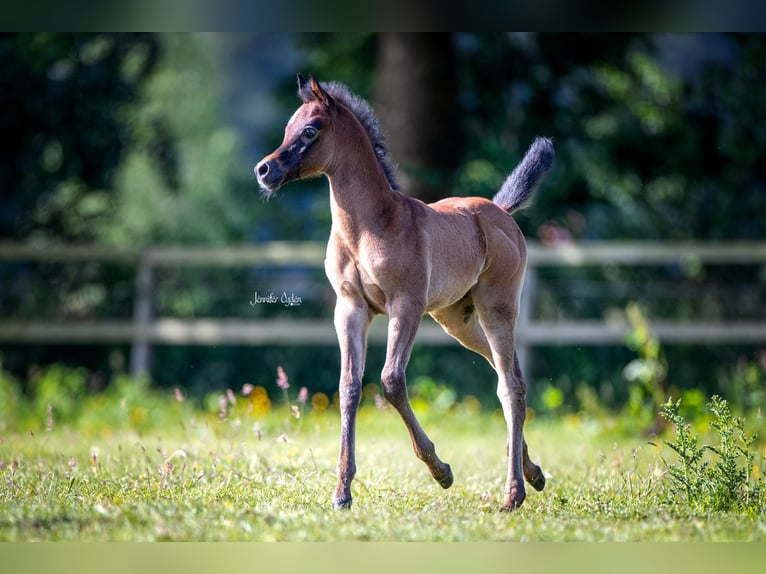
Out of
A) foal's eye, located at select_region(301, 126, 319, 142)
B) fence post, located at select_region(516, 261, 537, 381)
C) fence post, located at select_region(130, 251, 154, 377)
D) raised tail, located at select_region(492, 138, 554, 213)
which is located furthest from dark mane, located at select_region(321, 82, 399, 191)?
fence post, located at select_region(130, 251, 154, 377)

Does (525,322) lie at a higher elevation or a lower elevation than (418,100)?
lower

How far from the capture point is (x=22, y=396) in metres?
10.6

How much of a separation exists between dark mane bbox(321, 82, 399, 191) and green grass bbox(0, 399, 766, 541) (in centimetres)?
145

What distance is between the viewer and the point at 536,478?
5.56 metres

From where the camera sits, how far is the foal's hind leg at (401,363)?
16.2 ft

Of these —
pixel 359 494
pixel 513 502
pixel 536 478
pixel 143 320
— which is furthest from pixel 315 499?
pixel 143 320

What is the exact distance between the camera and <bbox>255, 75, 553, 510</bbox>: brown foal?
496 centimetres

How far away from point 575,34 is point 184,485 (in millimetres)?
Result: 7555

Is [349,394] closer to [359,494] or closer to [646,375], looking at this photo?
[359,494]

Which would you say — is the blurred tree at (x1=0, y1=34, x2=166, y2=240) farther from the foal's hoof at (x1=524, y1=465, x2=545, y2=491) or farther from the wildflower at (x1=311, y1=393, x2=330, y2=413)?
the foal's hoof at (x1=524, y1=465, x2=545, y2=491)

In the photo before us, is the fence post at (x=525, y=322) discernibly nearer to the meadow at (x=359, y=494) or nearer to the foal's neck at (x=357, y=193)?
the meadow at (x=359, y=494)

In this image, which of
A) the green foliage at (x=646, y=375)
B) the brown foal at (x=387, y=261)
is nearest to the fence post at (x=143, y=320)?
the green foliage at (x=646, y=375)

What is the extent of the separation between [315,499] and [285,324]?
5.21m

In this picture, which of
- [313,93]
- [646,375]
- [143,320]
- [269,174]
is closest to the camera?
[269,174]
